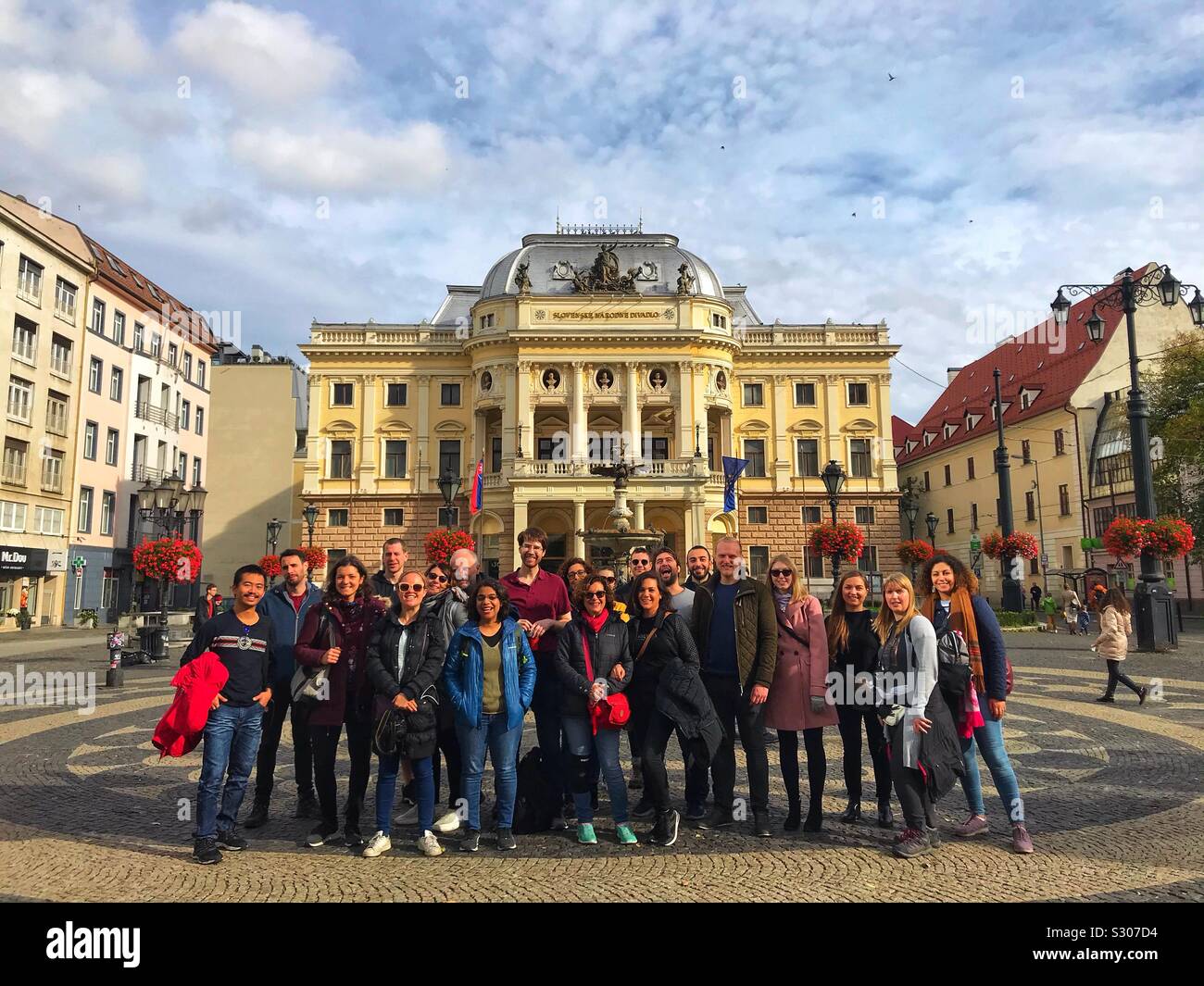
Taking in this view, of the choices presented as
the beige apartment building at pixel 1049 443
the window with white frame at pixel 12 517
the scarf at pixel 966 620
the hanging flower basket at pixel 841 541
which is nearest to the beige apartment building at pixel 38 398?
the window with white frame at pixel 12 517

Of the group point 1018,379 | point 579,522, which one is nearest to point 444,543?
point 579,522

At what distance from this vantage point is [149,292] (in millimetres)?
48000

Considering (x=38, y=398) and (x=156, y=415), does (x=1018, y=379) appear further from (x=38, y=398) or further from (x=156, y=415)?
(x=38, y=398)

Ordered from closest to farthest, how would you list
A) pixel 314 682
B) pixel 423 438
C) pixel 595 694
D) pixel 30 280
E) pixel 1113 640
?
1. pixel 595 694
2. pixel 314 682
3. pixel 1113 640
4. pixel 30 280
5. pixel 423 438

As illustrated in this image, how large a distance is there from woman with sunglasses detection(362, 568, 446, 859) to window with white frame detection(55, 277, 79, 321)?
4037cm

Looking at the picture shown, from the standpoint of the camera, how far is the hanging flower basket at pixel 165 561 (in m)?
21.2

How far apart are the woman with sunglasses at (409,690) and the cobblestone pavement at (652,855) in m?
0.24

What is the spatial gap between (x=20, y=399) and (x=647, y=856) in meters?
39.8

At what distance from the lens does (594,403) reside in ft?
152

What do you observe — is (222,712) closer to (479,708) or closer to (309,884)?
(309,884)

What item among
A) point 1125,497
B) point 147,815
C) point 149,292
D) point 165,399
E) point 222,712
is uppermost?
point 149,292

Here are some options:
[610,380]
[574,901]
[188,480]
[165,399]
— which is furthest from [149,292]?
[574,901]

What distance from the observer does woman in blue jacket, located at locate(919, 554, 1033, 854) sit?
19.2ft
